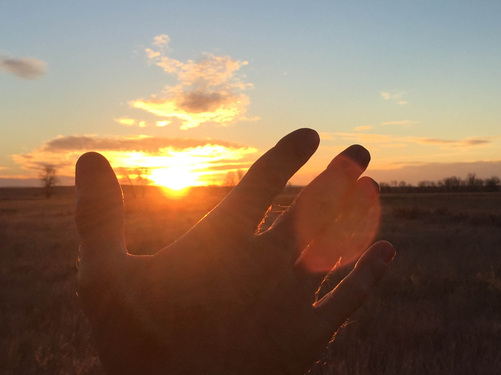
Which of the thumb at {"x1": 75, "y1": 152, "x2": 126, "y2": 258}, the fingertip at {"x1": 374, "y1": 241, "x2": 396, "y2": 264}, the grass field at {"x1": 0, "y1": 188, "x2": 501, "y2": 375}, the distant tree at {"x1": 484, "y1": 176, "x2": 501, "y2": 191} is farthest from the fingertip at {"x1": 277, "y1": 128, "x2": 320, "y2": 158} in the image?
the distant tree at {"x1": 484, "y1": 176, "x2": 501, "y2": 191}

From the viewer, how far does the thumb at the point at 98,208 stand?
1164mm

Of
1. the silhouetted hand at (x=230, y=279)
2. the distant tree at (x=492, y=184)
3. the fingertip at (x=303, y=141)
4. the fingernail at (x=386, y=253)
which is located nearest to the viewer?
the silhouetted hand at (x=230, y=279)

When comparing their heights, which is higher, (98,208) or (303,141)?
(303,141)

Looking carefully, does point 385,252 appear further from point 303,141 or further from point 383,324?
point 383,324

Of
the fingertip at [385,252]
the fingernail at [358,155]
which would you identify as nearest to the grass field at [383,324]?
the fingertip at [385,252]

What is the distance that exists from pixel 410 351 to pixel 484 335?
3.97 feet

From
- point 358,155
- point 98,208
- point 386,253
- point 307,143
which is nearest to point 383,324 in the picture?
point 386,253

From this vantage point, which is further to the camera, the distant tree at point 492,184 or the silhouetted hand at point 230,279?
the distant tree at point 492,184

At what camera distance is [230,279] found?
44.6 inches

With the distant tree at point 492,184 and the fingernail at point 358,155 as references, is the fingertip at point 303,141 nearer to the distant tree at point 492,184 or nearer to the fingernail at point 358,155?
the fingernail at point 358,155

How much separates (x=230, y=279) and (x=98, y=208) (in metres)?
0.45

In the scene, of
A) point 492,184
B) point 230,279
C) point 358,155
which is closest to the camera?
point 230,279

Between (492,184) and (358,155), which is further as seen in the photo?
(492,184)

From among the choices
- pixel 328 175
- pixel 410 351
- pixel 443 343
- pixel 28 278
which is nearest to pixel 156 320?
pixel 328 175
